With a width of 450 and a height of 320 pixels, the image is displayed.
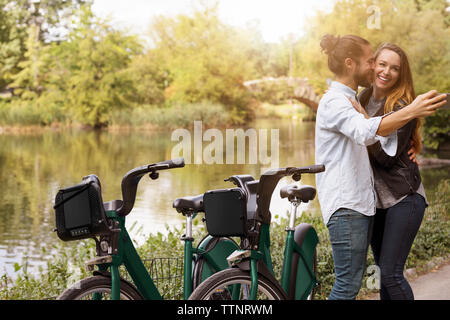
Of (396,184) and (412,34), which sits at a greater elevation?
(412,34)

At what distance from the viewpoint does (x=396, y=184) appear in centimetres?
247

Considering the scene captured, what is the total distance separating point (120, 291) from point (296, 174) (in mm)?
775

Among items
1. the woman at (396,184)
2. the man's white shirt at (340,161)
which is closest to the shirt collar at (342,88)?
the man's white shirt at (340,161)

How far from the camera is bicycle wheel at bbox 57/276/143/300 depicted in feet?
6.66

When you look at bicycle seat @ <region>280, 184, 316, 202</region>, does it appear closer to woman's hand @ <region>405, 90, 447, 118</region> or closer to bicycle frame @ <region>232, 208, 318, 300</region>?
bicycle frame @ <region>232, 208, 318, 300</region>

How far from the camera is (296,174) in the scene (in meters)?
2.34

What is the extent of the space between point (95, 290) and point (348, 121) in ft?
3.47

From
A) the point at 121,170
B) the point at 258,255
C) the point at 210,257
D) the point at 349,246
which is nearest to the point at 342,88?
the point at 349,246

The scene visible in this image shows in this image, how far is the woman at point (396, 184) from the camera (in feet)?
8.06

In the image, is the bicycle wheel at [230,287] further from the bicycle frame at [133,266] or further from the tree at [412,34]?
the tree at [412,34]
